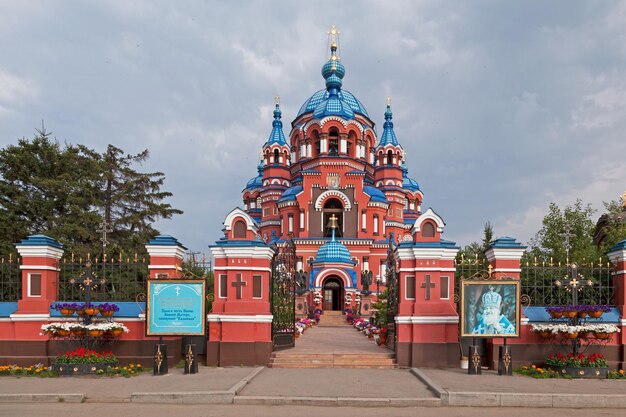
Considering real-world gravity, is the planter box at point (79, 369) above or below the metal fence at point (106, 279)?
below

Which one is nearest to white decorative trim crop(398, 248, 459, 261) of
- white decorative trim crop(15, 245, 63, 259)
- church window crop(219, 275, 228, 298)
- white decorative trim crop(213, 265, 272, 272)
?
white decorative trim crop(213, 265, 272, 272)

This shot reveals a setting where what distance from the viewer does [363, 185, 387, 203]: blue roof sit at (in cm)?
4453

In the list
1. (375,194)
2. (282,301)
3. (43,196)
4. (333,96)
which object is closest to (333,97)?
(333,96)

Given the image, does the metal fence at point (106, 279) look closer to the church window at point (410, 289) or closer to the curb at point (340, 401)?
the curb at point (340, 401)

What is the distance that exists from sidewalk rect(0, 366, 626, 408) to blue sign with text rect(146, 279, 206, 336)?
101 cm

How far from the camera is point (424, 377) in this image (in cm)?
1188

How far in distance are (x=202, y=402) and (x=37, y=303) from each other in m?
6.35

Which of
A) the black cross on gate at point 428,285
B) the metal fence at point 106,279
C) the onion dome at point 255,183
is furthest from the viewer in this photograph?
the onion dome at point 255,183

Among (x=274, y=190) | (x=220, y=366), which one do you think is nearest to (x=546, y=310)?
(x=220, y=366)

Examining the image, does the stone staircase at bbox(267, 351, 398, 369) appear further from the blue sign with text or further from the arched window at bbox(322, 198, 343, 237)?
the arched window at bbox(322, 198, 343, 237)

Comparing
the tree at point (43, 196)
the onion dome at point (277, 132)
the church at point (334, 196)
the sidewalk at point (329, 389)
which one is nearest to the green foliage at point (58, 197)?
the tree at point (43, 196)

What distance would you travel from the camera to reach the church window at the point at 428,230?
1430cm

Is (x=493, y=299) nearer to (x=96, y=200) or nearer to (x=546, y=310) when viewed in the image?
(x=546, y=310)

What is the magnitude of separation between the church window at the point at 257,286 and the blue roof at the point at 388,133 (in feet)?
123
